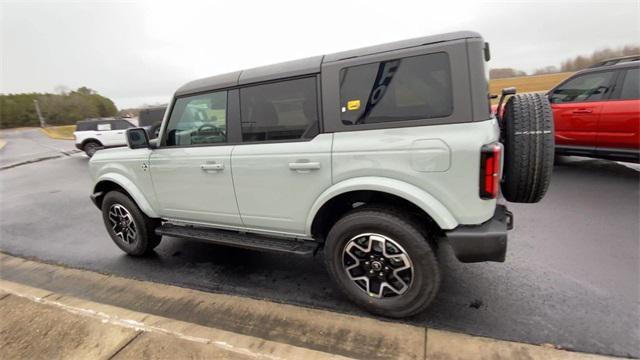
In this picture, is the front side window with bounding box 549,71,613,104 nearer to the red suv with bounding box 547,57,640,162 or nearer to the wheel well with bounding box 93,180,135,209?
the red suv with bounding box 547,57,640,162

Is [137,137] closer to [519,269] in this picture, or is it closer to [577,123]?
[519,269]

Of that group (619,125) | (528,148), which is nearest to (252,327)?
(528,148)

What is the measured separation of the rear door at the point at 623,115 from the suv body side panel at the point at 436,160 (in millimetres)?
4363

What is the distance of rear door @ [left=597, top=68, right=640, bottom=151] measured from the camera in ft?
16.1

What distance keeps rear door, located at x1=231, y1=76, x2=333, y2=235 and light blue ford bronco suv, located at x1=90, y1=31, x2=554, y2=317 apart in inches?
0.4

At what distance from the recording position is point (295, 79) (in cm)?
273

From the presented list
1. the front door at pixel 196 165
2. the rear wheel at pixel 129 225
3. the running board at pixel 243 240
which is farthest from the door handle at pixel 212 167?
the rear wheel at pixel 129 225

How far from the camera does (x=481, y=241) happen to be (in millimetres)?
2197

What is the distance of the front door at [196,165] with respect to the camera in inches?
122

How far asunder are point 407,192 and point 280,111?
125 cm

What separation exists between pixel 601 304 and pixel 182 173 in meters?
3.69

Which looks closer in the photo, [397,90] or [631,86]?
[397,90]

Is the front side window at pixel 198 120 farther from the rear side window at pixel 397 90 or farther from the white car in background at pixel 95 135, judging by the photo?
the white car in background at pixel 95 135

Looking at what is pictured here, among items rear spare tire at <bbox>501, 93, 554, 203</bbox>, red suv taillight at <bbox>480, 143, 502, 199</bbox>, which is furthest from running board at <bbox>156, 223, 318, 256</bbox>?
rear spare tire at <bbox>501, 93, 554, 203</bbox>
